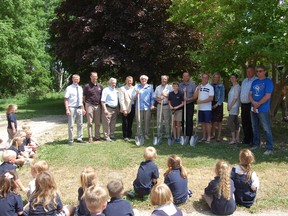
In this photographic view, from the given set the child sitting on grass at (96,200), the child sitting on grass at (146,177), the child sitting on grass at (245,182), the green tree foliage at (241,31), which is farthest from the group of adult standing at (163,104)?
the child sitting on grass at (96,200)

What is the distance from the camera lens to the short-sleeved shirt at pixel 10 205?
4.69 meters

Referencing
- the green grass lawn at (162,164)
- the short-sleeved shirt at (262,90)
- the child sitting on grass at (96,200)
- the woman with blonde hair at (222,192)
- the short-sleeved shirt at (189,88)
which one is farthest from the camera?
the short-sleeved shirt at (189,88)

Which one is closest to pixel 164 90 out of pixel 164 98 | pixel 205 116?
pixel 164 98

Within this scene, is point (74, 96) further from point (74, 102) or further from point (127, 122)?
point (127, 122)

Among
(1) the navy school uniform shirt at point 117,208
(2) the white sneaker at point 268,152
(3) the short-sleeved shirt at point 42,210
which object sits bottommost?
(2) the white sneaker at point 268,152

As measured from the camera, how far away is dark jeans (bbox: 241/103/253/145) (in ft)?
31.6

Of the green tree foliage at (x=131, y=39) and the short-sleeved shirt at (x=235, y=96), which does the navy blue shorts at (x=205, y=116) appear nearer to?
the short-sleeved shirt at (x=235, y=96)

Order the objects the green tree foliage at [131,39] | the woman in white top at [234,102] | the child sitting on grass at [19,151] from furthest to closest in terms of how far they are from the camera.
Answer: the green tree foliage at [131,39]
the woman in white top at [234,102]
the child sitting on grass at [19,151]

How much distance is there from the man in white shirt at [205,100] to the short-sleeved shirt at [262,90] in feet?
4.19

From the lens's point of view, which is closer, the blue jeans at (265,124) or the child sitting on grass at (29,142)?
the blue jeans at (265,124)

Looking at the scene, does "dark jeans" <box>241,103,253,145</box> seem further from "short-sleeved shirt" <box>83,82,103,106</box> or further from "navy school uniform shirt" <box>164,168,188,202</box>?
"navy school uniform shirt" <box>164,168,188,202</box>

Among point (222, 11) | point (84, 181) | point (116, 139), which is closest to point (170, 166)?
point (84, 181)

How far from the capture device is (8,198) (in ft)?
15.6

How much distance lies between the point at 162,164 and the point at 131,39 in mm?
10439
